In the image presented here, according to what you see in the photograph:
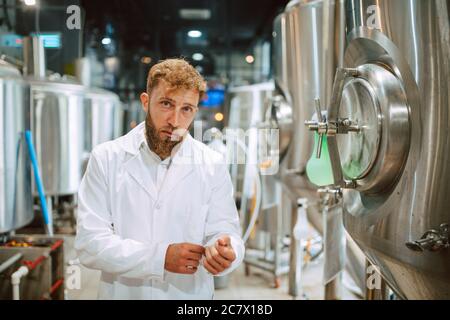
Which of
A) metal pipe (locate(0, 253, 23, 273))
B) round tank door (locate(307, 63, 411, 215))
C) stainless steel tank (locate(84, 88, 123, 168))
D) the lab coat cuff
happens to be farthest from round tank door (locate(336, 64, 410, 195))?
stainless steel tank (locate(84, 88, 123, 168))

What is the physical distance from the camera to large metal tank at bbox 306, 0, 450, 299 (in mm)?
968

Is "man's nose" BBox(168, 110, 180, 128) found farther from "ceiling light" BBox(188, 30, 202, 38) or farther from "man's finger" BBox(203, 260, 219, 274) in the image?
"ceiling light" BBox(188, 30, 202, 38)

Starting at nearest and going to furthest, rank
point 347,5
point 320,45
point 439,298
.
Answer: point 439,298
point 347,5
point 320,45

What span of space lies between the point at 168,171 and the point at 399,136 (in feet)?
1.98

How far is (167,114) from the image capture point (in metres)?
1.14

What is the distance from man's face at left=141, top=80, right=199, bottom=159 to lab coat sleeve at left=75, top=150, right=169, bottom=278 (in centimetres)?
17

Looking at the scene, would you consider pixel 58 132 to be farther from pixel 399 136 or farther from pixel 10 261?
pixel 399 136

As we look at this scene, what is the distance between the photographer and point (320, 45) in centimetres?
191

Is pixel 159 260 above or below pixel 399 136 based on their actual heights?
below

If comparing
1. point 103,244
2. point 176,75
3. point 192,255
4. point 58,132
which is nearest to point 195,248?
point 192,255

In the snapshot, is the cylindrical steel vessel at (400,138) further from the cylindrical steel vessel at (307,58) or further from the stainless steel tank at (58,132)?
the stainless steel tank at (58,132)
